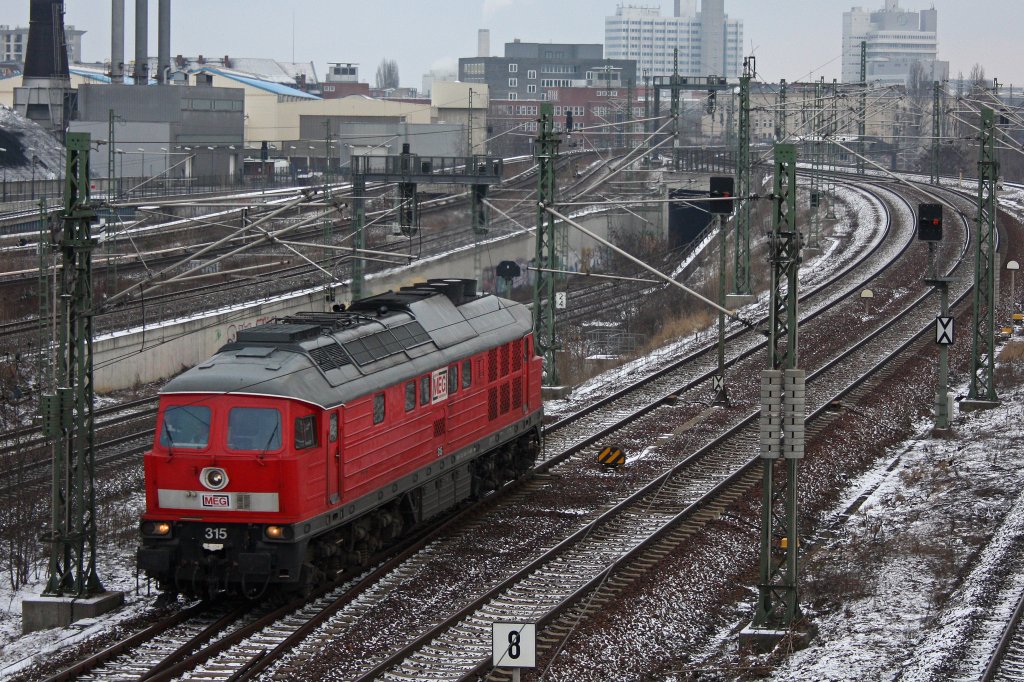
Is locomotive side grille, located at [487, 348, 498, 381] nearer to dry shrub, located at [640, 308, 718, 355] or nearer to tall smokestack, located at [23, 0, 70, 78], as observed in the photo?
dry shrub, located at [640, 308, 718, 355]

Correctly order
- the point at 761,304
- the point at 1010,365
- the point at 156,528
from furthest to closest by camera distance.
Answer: the point at 761,304
the point at 1010,365
the point at 156,528

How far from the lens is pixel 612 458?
26.6 m

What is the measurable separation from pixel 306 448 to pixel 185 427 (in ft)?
4.87

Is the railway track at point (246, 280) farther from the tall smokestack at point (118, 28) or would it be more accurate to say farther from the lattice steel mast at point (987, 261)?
the tall smokestack at point (118, 28)

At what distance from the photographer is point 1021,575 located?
19.2 m

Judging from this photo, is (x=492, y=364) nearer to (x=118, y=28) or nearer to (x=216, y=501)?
(x=216, y=501)

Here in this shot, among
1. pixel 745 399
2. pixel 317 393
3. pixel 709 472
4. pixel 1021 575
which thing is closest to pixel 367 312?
pixel 317 393

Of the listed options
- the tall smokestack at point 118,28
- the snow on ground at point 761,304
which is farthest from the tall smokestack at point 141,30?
the snow on ground at point 761,304

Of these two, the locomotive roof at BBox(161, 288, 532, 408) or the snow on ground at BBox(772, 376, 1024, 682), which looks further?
the locomotive roof at BBox(161, 288, 532, 408)

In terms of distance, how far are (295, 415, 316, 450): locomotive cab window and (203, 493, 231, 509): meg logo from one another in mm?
1040

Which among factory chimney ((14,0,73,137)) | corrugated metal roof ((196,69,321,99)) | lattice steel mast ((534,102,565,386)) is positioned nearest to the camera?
lattice steel mast ((534,102,565,386))

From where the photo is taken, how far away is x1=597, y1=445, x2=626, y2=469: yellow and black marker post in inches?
1046

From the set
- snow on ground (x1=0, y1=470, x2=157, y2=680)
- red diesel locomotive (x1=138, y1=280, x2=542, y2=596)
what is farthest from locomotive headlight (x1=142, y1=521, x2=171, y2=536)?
snow on ground (x1=0, y1=470, x2=157, y2=680)

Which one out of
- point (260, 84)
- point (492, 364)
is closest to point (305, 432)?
point (492, 364)
